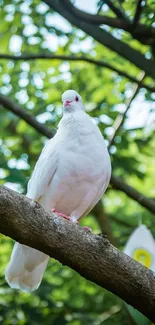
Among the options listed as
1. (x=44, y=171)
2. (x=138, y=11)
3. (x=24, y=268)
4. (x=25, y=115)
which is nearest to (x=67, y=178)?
(x=44, y=171)

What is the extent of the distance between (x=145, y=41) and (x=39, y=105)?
2354mm

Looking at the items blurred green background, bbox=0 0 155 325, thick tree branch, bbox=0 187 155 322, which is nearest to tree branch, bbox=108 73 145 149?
blurred green background, bbox=0 0 155 325

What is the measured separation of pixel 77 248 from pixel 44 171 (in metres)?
1.12

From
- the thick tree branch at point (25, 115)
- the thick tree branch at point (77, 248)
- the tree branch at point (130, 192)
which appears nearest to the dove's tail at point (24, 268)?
the thick tree branch at point (77, 248)

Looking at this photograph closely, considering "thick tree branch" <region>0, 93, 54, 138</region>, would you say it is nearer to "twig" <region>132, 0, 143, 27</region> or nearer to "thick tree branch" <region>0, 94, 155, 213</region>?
"thick tree branch" <region>0, 94, 155, 213</region>

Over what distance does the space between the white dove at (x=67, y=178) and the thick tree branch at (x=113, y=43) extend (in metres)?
0.66

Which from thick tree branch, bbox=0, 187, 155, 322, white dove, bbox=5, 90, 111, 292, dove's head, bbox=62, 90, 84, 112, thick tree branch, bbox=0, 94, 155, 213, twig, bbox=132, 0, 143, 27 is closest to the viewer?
thick tree branch, bbox=0, 187, 155, 322

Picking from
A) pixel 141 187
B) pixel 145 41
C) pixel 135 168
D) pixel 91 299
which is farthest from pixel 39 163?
pixel 141 187

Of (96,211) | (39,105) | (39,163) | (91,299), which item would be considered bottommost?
(91,299)

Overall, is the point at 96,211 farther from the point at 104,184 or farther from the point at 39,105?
the point at 104,184

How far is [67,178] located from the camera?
4.66 meters

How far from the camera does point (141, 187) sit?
33.1 feet

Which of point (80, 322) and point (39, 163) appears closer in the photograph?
point (39, 163)

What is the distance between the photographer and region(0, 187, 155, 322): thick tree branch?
3525mm
